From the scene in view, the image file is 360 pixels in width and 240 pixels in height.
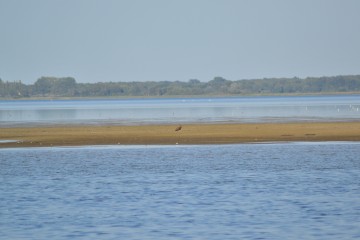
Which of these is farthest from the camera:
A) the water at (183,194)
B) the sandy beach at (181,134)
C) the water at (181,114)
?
the water at (181,114)

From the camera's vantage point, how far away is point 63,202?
18.7 meters

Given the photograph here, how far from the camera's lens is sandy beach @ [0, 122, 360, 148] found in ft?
122

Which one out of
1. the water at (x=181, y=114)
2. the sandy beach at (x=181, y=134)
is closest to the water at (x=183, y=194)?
the sandy beach at (x=181, y=134)

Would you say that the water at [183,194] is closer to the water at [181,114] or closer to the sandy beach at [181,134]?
the sandy beach at [181,134]

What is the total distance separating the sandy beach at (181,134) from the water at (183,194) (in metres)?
5.38

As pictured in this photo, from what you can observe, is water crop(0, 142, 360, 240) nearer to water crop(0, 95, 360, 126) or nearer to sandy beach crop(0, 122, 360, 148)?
sandy beach crop(0, 122, 360, 148)

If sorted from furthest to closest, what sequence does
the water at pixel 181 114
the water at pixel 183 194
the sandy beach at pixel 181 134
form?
the water at pixel 181 114, the sandy beach at pixel 181 134, the water at pixel 183 194

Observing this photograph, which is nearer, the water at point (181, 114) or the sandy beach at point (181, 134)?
the sandy beach at point (181, 134)

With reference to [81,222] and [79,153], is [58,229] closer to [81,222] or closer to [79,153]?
[81,222]

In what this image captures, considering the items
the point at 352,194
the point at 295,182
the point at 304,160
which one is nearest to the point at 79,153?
the point at 304,160

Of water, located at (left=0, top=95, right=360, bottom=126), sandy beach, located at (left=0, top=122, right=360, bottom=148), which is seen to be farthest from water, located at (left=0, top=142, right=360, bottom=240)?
water, located at (left=0, top=95, right=360, bottom=126)

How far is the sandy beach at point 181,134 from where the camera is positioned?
37.1 m

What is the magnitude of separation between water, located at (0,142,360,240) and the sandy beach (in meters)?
5.38

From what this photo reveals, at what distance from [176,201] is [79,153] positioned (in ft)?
46.3
